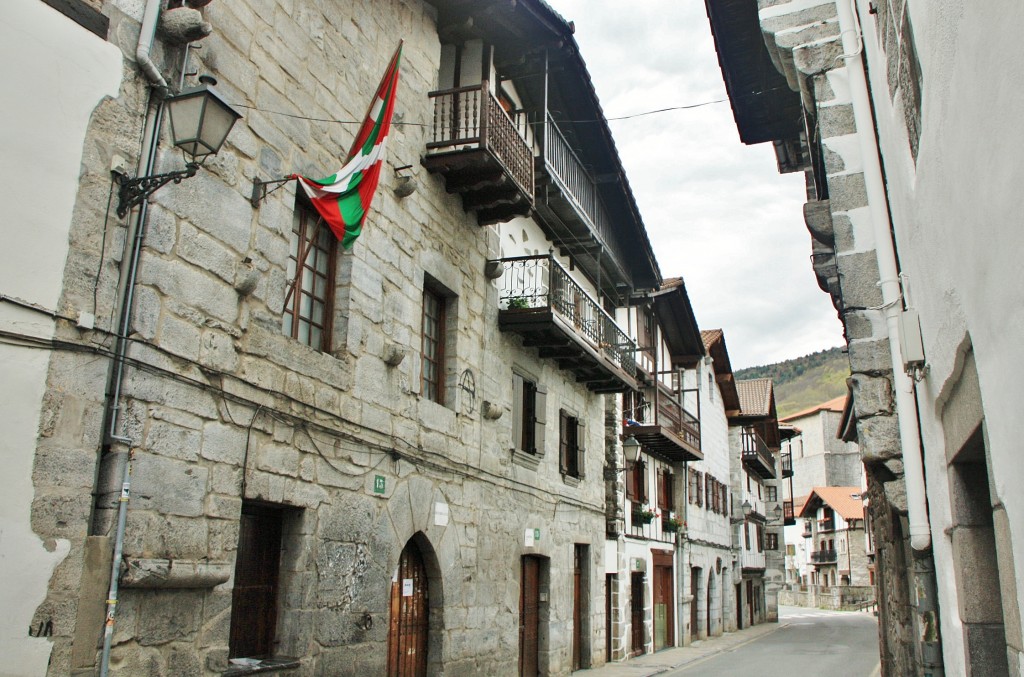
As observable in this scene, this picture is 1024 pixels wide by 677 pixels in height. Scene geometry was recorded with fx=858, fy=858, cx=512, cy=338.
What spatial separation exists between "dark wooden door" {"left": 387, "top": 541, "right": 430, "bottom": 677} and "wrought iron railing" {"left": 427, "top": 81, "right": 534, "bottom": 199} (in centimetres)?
468

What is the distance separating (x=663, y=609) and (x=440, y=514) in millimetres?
13086

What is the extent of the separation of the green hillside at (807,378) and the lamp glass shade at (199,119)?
14736 cm

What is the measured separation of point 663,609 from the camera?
21.2 metres

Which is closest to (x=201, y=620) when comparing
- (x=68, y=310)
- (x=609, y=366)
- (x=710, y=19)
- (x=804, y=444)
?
(x=68, y=310)

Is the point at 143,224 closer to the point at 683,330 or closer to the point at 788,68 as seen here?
the point at 788,68

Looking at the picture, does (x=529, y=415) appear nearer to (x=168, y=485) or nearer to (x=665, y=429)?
(x=665, y=429)

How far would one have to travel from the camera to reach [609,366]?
14.7 meters

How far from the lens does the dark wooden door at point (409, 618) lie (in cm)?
905

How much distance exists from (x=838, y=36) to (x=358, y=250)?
473 cm

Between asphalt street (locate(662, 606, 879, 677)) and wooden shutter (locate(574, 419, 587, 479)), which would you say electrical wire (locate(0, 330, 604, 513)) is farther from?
asphalt street (locate(662, 606, 879, 677))

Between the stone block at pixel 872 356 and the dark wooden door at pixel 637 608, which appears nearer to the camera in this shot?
the stone block at pixel 872 356

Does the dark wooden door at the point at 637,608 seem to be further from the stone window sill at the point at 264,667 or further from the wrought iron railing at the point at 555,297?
the stone window sill at the point at 264,667

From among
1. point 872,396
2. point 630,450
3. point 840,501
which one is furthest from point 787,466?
point 872,396

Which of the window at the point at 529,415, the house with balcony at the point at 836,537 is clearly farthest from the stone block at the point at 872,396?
the house with balcony at the point at 836,537
